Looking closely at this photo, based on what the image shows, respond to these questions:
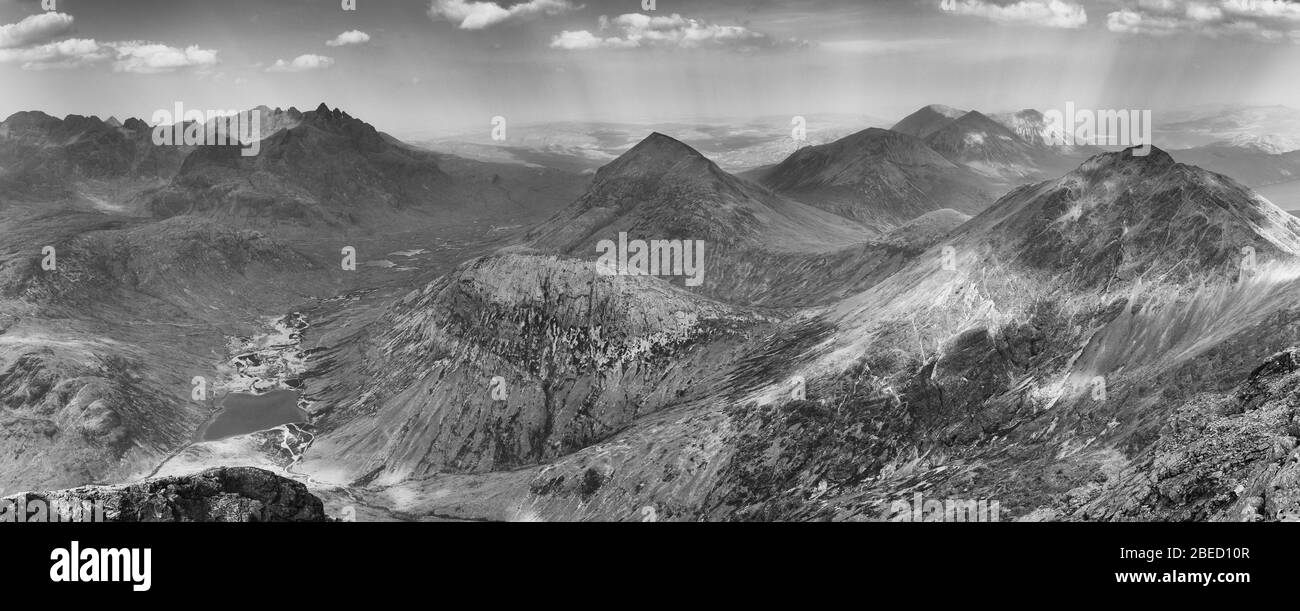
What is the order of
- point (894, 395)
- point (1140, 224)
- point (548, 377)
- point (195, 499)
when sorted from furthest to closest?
point (548, 377) < point (1140, 224) < point (894, 395) < point (195, 499)

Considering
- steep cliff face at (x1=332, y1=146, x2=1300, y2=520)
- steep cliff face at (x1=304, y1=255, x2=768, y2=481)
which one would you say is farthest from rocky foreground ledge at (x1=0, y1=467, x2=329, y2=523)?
steep cliff face at (x1=304, y1=255, x2=768, y2=481)

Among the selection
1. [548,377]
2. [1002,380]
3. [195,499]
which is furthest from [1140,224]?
[195,499]

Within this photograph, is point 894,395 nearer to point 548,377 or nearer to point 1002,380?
point 1002,380

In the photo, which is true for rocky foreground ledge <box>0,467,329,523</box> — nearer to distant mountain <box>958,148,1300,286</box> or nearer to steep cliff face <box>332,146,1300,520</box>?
steep cliff face <box>332,146,1300,520</box>

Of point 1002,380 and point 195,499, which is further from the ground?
point 1002,380

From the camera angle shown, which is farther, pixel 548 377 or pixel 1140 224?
pixel 548 377

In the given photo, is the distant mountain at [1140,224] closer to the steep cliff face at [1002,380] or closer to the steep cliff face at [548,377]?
the steep cliff face at [1002,380]
